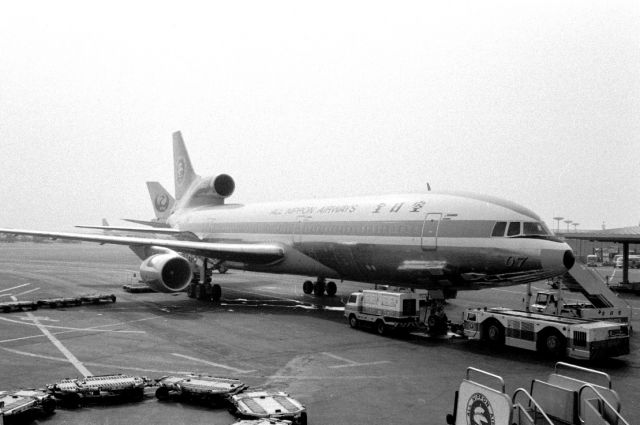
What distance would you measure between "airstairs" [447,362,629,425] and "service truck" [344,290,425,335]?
395 inches

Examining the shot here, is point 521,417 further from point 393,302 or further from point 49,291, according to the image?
point 49,291

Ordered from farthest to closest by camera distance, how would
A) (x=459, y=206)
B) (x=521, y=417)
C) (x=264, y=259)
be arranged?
(x=264, y=259) → (x=459, y=206) → (x=521, y=417)

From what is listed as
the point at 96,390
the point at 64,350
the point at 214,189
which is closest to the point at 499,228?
the point at 96,390

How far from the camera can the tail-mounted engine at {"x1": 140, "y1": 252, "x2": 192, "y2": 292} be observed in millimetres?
25938

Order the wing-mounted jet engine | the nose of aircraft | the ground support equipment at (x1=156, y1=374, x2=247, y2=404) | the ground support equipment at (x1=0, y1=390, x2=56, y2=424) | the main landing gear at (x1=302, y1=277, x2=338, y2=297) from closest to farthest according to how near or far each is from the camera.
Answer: the ground support equipment at (x1=0, y1=390, x2=56, y2=424)
the ground support equipment at (x1=156, y1=374, x2=247, y2=404)
the nose of aircraft
the main landing gear at (x1=302, y1=277, x2=338, y2=297)
the wing-mounted jet engine

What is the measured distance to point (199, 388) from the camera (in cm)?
1224

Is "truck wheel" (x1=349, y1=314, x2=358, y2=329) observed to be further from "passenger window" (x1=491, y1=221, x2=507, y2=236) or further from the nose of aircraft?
the nose of aircraft

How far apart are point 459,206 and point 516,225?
2216 mm

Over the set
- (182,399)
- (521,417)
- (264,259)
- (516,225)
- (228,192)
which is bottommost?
(182,399)

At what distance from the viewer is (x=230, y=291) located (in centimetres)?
3544

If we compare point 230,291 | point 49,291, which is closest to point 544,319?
point 230,291

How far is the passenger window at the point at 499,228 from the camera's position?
18.4 metres

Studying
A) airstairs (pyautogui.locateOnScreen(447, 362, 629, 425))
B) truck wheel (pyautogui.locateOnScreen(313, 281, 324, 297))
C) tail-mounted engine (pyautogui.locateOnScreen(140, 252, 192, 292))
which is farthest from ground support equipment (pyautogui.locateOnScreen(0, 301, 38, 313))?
airstairs (pyautogui.locateOnScreen(447, 362, 629, 425))

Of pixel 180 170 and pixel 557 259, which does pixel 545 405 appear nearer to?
pixel 557 259
